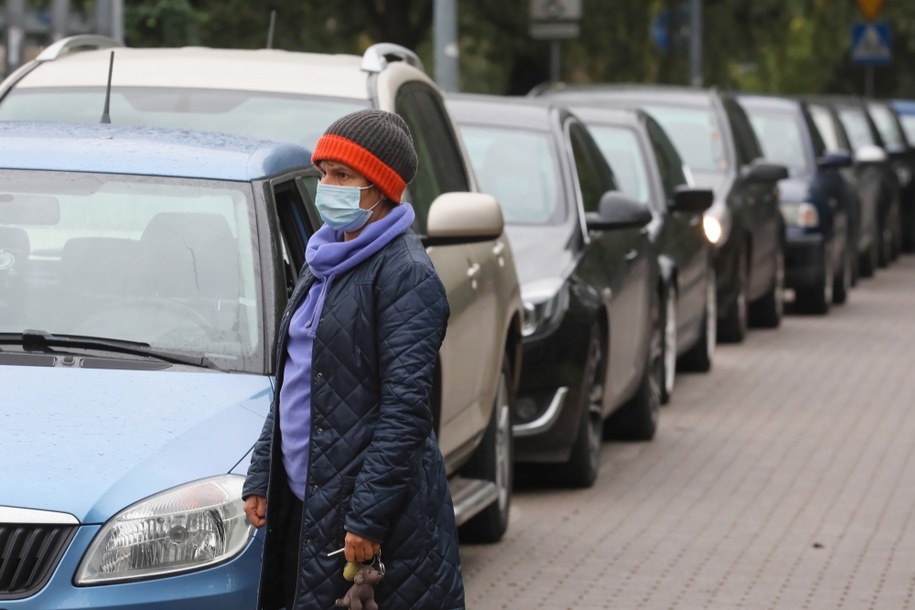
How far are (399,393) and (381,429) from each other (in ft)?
0.27

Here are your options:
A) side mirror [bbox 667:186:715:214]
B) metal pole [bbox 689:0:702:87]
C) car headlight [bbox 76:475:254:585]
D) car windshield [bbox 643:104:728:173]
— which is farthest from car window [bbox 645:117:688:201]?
metal pole [bbox 689:0:702:87]

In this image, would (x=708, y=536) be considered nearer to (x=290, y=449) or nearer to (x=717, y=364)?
(x=290, y=449)

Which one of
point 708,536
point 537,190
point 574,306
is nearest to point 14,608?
point 708,536

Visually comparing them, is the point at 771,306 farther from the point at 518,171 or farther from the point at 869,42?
the point at 869,42

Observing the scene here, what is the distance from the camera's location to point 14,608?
192 inches

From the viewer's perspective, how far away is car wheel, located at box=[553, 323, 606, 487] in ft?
32.6

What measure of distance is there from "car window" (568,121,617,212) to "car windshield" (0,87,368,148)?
349 cm

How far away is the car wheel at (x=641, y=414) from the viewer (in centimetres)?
1168

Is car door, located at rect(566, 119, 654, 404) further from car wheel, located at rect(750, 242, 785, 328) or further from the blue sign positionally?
the blue sign

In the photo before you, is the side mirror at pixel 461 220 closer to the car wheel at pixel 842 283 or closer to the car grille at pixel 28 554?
the car grille at pixel 28 554

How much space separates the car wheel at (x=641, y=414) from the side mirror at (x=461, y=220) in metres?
4.54

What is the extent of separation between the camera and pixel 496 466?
8477mm

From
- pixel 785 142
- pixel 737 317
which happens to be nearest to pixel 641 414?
pixel 737 317

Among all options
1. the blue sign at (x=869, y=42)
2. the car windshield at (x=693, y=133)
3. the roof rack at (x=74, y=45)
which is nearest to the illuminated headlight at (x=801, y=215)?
the car windshield at (x=693, y=133)
